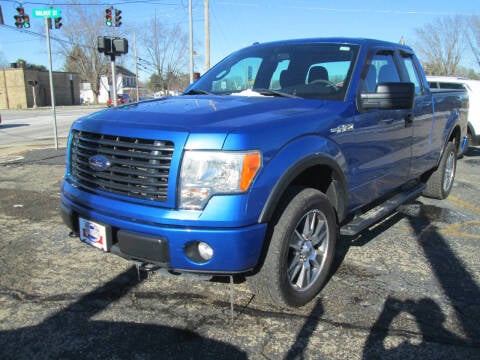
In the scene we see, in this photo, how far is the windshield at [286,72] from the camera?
146 inches

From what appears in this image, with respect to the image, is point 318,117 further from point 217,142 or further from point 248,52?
point 248,52

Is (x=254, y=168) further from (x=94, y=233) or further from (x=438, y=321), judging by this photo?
(x=438, y=321)

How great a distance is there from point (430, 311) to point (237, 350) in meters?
1.45

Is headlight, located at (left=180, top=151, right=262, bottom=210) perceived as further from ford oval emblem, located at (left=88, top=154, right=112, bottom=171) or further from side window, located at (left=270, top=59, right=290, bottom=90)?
side window, located at (left=270, top=59, right=290, bottom=90)

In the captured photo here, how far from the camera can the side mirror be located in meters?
3.41

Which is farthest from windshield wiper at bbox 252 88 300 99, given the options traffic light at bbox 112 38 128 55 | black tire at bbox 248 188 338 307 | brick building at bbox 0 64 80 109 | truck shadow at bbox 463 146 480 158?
brick building at bbox 0 64 80 109

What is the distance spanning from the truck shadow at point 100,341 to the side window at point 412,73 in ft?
12.2

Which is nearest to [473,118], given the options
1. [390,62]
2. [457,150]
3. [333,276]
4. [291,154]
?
[457,150]

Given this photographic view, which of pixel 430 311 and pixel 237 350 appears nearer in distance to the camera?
pixel 237 350

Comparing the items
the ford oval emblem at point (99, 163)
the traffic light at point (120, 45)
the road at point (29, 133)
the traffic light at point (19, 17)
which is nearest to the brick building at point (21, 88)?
the road at point (29, 133)

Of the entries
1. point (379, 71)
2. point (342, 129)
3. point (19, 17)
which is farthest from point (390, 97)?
point (19, 17)

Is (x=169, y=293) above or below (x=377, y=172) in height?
below

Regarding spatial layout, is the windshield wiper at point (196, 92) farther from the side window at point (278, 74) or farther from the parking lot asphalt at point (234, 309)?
the parking lot asphalt at point (234, 309)

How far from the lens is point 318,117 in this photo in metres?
3.09
